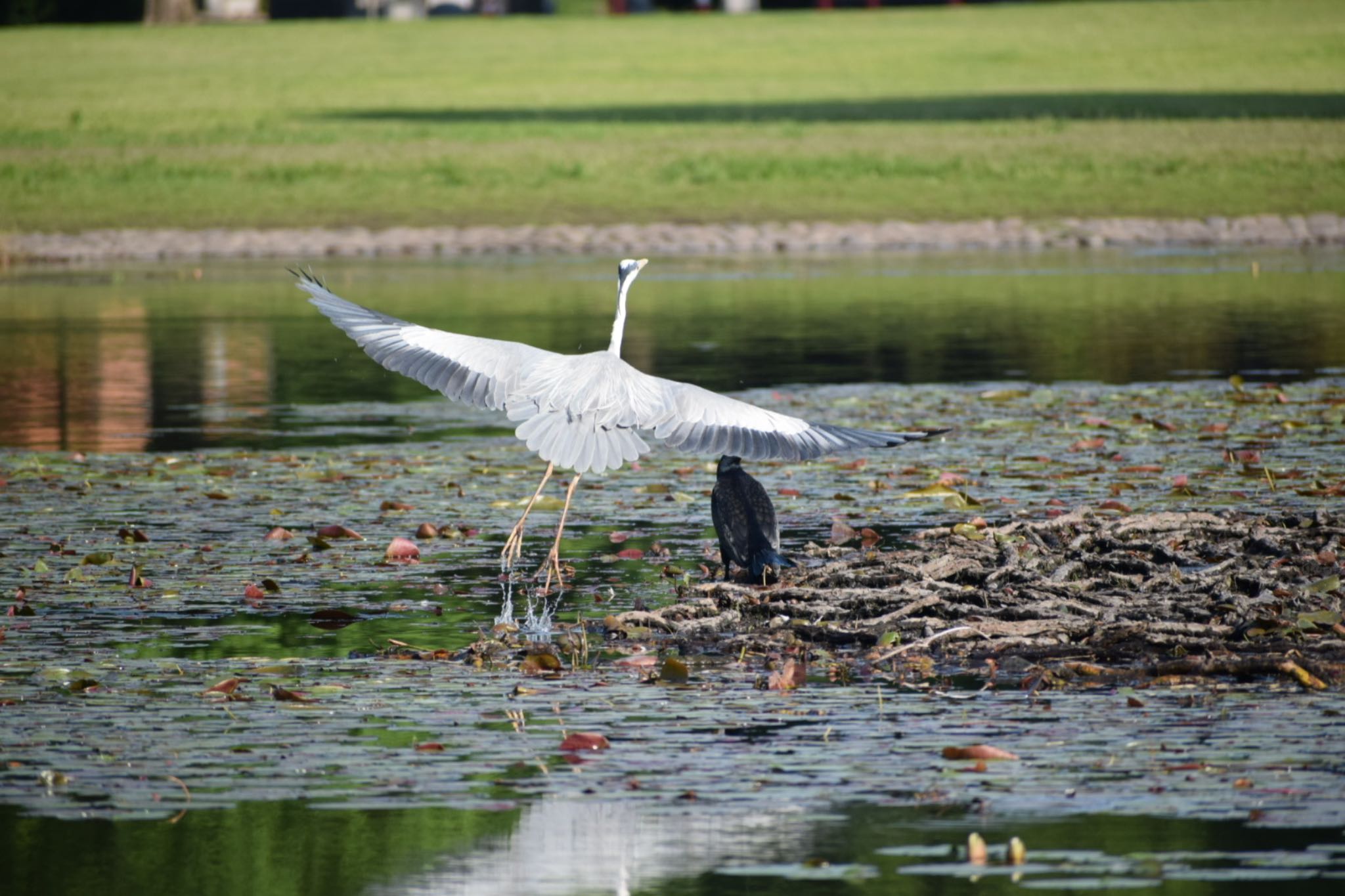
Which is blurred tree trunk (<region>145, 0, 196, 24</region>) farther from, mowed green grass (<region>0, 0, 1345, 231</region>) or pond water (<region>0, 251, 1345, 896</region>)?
pond water (<region>0, 251, 1345, 896</region>)

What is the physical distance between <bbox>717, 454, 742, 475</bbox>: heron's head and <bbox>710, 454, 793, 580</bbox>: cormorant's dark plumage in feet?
0.74

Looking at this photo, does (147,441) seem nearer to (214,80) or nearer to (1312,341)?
(1312,341)

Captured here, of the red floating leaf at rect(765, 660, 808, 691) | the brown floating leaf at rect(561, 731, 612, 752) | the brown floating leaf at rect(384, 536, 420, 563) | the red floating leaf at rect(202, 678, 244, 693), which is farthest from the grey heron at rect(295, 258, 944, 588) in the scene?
the brown floating leaf at rect(561, 731, 612, 752)

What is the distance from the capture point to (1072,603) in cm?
743

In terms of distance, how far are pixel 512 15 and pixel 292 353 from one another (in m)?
58.4

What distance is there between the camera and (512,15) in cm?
7538

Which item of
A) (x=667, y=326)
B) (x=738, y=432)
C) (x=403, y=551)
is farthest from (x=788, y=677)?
(x=667, y=326)

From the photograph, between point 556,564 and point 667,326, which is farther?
point 667,326

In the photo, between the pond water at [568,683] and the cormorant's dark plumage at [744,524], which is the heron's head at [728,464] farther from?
the pond water at [568,683]

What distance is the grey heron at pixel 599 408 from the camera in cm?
790

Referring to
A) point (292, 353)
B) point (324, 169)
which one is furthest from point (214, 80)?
point (292, 353)

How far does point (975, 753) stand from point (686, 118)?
35.6m

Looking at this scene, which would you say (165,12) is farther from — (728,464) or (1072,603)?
(1072,603)

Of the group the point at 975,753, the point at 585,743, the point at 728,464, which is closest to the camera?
the point at 975,753
